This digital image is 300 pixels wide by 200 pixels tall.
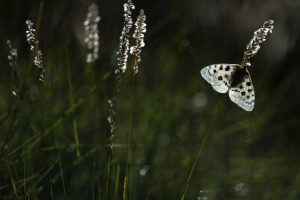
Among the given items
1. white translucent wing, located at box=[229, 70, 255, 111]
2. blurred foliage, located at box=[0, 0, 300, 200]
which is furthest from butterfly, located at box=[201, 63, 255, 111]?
blurred foliage, located at box=[0, 0, 300, 200]

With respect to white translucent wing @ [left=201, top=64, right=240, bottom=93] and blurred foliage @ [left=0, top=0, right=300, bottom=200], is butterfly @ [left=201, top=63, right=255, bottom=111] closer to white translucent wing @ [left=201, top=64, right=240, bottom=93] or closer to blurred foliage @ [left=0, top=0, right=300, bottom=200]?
white translucent wing @ [left=201, top=64, right=240, bottom=93]

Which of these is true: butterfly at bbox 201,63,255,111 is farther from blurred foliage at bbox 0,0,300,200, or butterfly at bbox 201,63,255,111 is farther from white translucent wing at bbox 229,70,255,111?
blurred foliage at bbox 0,0,300,200

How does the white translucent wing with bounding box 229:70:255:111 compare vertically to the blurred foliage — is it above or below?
above

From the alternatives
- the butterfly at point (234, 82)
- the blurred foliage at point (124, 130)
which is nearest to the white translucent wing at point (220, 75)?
the butterfly at point (234, 82)

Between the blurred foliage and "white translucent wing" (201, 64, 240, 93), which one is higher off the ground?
"white translucent wing" (201, 64, 240, 93)

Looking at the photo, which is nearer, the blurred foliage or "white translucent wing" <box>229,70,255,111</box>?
"white translucent wing" <box>229,70,255,111</box>

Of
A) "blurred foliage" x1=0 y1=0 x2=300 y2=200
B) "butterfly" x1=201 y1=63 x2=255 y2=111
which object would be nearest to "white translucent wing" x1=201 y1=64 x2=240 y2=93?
"butterfly" x1=201 y1=63 x2=255 y2=111

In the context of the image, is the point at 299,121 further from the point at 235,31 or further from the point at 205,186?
the point at 235,31
